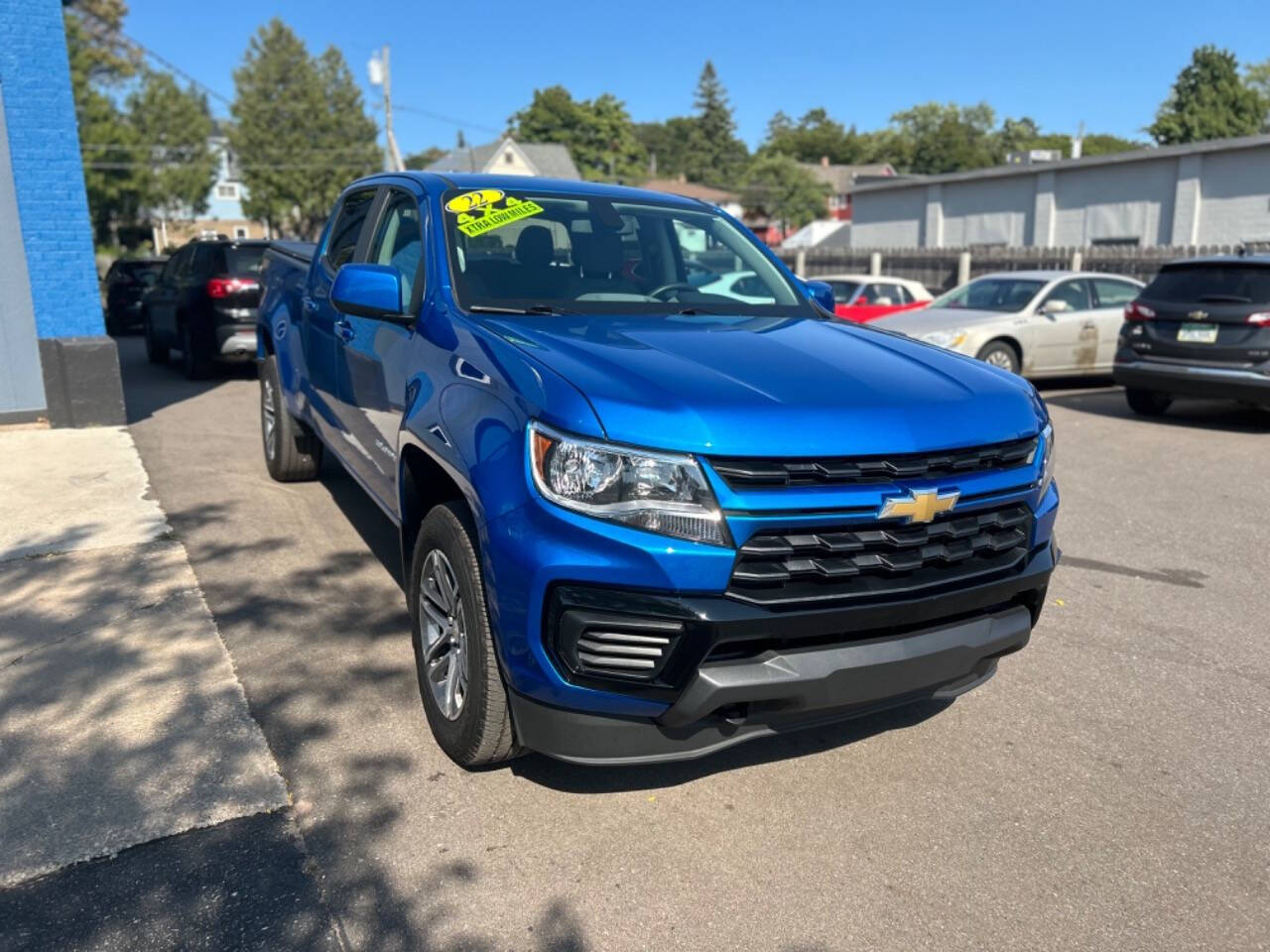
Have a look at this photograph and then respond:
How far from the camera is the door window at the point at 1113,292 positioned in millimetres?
12742

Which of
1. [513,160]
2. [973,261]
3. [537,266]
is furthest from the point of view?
[513,160]

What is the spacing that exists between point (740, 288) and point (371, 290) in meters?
1.58

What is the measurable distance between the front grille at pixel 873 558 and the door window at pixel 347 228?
321 cm

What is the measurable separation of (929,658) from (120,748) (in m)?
2.68

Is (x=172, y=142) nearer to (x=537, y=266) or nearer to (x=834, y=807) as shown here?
(x=537, y=266)

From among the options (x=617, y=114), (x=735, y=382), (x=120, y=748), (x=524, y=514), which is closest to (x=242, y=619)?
(x=120, y=748)

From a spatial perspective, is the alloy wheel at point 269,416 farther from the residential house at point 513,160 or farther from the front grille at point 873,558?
the residential house at point 513,160

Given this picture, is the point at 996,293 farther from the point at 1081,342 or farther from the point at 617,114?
the point at 617,114

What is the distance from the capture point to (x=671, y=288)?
4199 millimetres

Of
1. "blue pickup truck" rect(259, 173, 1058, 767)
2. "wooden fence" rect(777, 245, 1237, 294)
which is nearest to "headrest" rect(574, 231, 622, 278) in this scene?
"blue pickup truck" rect(259, 173, 1058, 767)

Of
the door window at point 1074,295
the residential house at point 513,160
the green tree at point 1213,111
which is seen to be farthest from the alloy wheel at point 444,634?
the green tree at point 1213,111

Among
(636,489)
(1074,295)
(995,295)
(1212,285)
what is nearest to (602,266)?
(636,489)

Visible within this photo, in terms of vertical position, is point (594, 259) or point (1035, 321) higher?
point (594, 259)

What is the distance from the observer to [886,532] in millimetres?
2805
